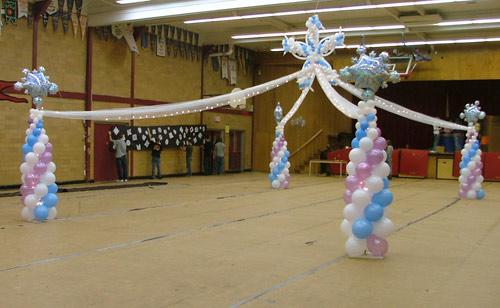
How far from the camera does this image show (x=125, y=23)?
16.3 m

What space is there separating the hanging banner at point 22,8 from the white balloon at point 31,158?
6150mm

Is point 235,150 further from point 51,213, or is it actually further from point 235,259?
point 235,259

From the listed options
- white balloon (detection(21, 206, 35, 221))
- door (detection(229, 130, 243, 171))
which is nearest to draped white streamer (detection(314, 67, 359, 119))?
white balloon (detection(21, 206, 35, 221))

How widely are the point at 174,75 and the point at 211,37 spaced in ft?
7.08

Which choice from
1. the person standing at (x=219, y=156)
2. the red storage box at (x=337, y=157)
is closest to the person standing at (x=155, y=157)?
the person standing at (x=219, y=156)

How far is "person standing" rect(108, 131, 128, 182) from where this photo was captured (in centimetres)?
1652

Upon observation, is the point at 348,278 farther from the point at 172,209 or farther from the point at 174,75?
the point at 174,75

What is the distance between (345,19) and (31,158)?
37.4ft

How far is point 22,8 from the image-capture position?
13.8 meters

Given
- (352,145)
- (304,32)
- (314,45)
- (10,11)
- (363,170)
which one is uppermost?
(304,32)

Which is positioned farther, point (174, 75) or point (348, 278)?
point (174, 75)

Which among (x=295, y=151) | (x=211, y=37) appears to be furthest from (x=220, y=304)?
(x=295, y=151)

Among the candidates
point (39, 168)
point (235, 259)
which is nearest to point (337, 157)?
point (39, 168)

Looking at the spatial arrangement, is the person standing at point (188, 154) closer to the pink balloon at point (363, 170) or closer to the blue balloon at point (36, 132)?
the blue balloon at point (36, 132)
